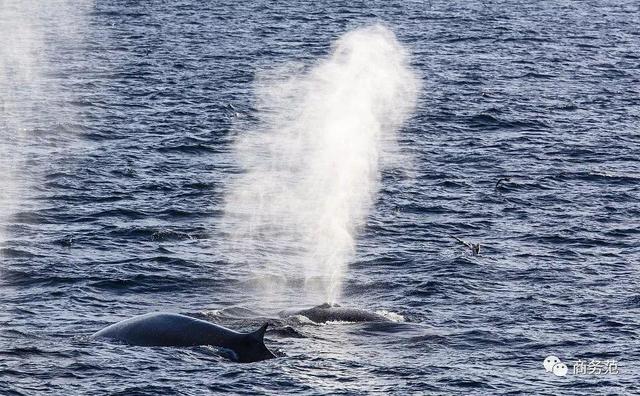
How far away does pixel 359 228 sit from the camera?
2482 inches

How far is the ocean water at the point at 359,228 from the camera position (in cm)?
4266

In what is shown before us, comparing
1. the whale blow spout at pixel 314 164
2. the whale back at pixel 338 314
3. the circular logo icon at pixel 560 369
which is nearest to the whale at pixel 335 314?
the whale back at pixel 338 314

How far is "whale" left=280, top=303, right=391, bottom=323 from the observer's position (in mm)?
47500

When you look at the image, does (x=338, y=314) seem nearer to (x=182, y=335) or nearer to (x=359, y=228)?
(x=182, y=335)

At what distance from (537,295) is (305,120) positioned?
127 ft

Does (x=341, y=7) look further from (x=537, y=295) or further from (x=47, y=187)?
(x=537, y=295)

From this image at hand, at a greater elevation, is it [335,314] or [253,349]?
[253,349]

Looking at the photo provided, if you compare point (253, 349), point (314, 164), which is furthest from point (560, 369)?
point (314, 164)

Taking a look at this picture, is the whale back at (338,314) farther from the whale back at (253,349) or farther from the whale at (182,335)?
the whale back at (253,349)

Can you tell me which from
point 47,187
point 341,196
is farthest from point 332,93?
point 47,187

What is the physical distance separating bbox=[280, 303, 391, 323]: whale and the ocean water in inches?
22.0

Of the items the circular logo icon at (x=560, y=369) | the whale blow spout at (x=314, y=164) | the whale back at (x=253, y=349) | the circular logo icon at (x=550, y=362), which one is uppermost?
the whale back at (x=253, y=349)

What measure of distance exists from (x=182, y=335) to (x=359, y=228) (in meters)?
20.4

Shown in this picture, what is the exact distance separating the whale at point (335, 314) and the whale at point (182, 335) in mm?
4689
